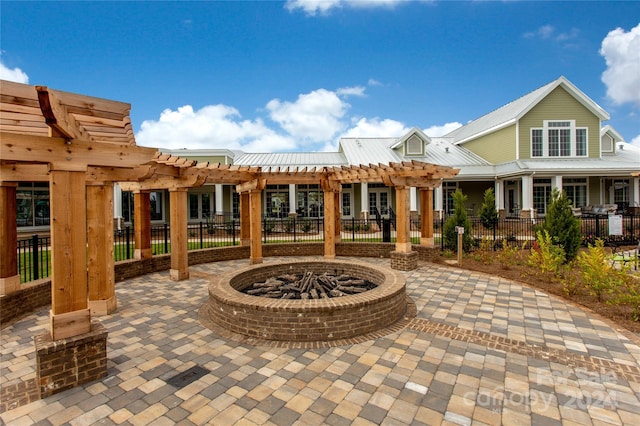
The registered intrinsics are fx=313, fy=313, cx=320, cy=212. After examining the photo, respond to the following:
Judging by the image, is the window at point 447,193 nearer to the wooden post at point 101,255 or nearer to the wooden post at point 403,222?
the wooden post at point 403,222

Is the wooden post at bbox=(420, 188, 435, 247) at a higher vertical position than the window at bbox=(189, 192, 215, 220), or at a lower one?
lower

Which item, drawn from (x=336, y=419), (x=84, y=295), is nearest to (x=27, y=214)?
(x=84, y=295)

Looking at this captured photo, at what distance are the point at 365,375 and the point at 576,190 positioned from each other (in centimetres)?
2462

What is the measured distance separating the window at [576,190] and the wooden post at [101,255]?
2556 cm

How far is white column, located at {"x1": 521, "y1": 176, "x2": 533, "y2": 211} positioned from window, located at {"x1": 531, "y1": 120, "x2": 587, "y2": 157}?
2624 mm

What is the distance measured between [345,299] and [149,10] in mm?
10950

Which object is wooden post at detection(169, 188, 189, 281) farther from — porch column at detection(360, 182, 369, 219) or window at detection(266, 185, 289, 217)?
window at detection(266, 185, 289, 217)

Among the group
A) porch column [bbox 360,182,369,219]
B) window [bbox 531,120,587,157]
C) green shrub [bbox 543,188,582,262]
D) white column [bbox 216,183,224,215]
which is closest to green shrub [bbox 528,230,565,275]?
green shrub [bbox 543,188,582,262]

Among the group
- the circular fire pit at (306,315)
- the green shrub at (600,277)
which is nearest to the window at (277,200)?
the circular fire pit at (306,315)

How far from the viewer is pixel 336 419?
3.01 m

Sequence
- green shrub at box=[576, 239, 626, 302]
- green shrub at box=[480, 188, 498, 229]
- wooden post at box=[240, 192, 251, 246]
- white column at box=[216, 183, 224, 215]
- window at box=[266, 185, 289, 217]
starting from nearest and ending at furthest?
green shrub at box=[576, 239, 626, 302]
wooden post at box=[240, 192, 251, 246]
green shrub at box=[480, 188, 498, 229]
white column at box=[216, 183, 224, 215]
window at box=[266, 185, 289, 217]

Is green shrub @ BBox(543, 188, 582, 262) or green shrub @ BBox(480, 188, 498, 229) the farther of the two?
green shrub @ BBox(480, 188, 498, 229)

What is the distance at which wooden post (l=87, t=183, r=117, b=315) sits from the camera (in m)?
5.82

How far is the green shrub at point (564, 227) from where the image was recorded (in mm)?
9547
